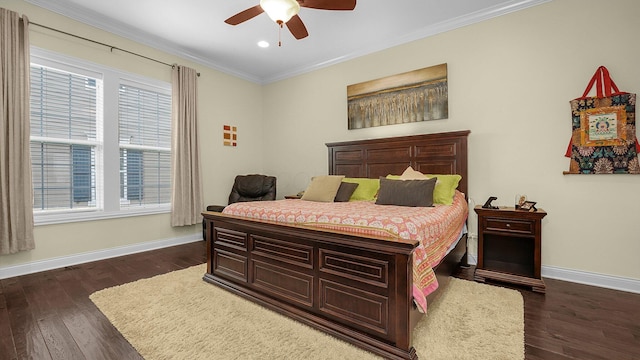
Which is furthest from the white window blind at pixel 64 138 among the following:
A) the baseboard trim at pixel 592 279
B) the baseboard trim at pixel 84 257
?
the baseboard trim at pixel 592 279

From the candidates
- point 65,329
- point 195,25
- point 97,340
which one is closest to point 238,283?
point 97,340

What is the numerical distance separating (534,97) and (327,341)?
10.7 feet

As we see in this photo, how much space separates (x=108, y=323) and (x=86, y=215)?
2.12m

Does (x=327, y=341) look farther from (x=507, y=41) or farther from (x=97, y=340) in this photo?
(x=507, y=41)

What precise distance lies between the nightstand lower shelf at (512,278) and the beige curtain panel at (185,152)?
4.05m

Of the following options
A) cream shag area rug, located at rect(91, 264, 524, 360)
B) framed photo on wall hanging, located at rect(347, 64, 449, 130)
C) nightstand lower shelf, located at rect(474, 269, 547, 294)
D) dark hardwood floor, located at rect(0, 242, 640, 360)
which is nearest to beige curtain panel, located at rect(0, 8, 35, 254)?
dark hardwood floor, located at rect(0, 242, 640, 360)

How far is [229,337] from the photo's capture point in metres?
1.85

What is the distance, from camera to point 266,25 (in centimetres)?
364

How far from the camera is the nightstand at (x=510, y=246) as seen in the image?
8.66 ft

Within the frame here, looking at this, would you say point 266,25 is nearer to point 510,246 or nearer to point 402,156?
point 402,156

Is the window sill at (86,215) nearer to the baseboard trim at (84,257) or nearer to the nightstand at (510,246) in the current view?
the baseboard trim at (84,257)

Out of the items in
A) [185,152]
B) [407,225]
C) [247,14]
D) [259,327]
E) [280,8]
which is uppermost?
[247,14]

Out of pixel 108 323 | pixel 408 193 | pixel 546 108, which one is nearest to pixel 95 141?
pixel 108 323

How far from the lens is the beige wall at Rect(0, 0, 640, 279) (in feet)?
8.81
